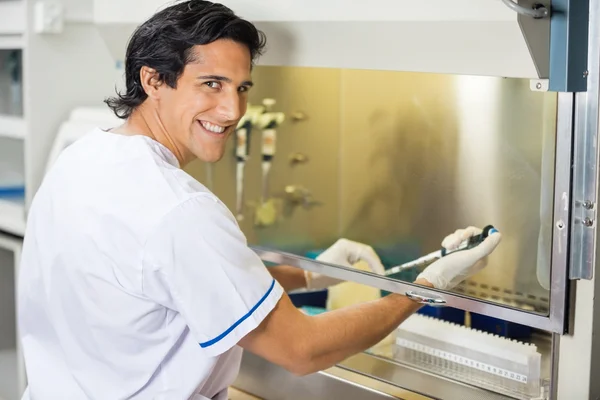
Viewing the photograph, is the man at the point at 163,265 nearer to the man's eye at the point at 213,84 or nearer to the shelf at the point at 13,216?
the man's eye at the point at 213,84

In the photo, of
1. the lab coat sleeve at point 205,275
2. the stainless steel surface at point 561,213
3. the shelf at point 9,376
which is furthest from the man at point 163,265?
the shelf at point 9,376

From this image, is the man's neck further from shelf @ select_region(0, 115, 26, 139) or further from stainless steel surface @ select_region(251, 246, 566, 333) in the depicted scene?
shelf @ select_region(0, 115, 26, 139)

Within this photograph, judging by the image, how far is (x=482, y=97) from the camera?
1509 mm

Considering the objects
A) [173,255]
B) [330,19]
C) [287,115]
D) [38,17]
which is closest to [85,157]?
[173,255]

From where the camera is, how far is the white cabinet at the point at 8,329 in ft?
7.38

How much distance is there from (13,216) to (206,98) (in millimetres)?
1140

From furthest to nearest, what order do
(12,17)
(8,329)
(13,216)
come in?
(8,329), (13,216), (12,17)

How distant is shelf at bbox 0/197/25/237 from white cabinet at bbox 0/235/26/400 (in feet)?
0.24

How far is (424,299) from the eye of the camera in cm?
135

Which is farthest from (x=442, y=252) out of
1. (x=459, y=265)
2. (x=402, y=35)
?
(x=402, y=35)

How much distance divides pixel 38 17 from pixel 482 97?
1122 mm

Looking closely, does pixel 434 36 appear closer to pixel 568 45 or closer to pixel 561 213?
pixel 568 45

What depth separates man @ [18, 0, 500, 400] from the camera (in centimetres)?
110

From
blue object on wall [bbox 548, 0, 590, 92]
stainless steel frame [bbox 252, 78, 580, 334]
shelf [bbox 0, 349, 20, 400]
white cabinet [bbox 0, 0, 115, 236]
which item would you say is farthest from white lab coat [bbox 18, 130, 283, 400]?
shelf [bbox 0, 349, 20, 400]
